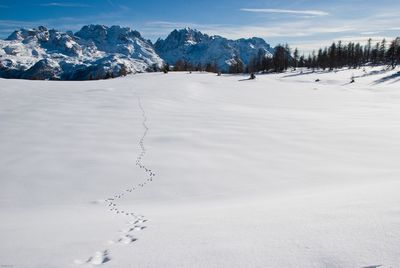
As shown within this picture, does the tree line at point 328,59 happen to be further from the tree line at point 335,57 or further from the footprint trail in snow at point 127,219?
the footprint trail in snow at point 127,219

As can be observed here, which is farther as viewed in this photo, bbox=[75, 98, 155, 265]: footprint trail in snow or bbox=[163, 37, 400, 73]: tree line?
bbox=[163, 37, 400, 73]: tree line

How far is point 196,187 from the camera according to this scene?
11133 millimetres

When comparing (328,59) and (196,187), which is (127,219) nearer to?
(196,187)

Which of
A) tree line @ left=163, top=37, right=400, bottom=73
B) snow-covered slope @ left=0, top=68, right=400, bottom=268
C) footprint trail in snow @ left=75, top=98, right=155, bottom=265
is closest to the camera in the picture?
snow-covered slope @ left=0, top=68, right=400, bottom=268

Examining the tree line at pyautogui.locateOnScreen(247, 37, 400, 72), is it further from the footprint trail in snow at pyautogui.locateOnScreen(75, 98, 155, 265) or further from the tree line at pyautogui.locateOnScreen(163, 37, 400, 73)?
the footprint trail in snow at pyautogui.locateOnScreen(75, 98, 155, 265)

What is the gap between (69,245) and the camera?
5965mm

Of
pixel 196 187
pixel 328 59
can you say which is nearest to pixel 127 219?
pixel 196 187

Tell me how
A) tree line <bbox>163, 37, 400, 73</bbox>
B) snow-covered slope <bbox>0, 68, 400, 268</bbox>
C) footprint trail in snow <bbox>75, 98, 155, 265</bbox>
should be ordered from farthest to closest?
tree line <bbox>163, 37, 400, 73</bbox>, footprint trail in snow <bbox>75, 98, 155, 265</bbox>, snow-covered slope <bbox>0, 68, 400, 268</bbox>

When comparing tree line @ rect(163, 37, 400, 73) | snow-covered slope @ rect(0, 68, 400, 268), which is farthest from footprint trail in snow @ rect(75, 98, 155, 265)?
tree line @ rect(163, 37, 400, 73)

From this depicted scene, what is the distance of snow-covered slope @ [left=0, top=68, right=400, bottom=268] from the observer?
16.7 feet

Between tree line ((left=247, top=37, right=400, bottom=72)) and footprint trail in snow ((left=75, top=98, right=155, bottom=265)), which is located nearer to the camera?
footprint trail in snow ((left=75, top=98, right=155, bottom=265))

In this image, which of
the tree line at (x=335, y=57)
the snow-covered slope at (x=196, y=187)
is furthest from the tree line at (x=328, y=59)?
the snow-covered slope at (x=196, y=187)

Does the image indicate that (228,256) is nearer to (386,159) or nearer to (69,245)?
(69,245)

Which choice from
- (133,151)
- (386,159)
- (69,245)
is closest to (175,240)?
(69,245)
